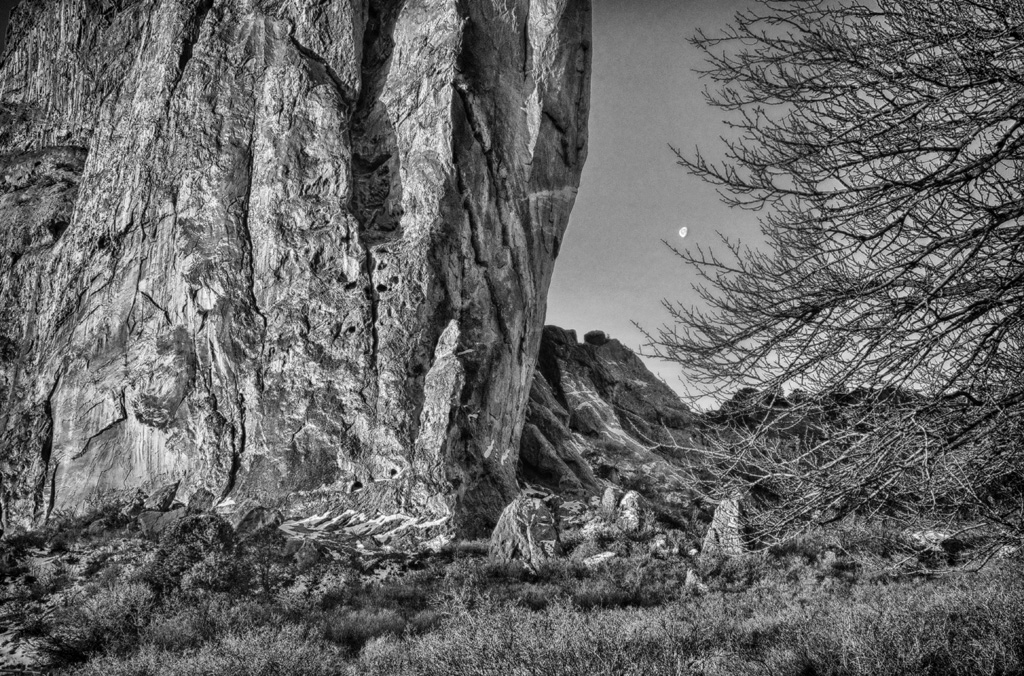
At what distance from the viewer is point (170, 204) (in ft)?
63.6

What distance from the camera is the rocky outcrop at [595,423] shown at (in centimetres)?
2184

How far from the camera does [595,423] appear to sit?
29219 mm

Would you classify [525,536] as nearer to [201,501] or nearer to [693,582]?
[693,582]

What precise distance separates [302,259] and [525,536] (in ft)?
35.4

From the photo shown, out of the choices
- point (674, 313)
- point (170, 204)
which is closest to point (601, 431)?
point (170, 204)

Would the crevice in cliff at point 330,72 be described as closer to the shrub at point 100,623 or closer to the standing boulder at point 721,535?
the shrub at point 100,623

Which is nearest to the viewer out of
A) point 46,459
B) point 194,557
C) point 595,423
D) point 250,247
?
point 194,557

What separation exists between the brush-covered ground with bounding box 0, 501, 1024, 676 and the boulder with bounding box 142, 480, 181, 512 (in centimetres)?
329

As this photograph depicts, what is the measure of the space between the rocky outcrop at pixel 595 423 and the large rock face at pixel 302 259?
3.41 metres

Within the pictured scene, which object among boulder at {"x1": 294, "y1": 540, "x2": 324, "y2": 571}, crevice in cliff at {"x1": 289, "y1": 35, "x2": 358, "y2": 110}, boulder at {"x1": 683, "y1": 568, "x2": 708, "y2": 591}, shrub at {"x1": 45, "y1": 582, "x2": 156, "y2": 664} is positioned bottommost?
boulder at {"x1": 683, "y1": 568, "x2": 708, "y2": 591}

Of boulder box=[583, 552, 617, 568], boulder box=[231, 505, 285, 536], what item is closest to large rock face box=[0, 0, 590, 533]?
boulder box=[231, 505, 285, 536]

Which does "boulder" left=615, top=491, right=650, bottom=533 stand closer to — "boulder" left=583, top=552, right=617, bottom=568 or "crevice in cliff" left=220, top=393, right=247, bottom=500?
"boulder" left=583, top=552, right=617, bottom=568

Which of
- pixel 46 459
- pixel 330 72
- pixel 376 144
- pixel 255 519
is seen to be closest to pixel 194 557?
pixel 255 519

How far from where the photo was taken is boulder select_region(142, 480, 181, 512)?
16.3 m
